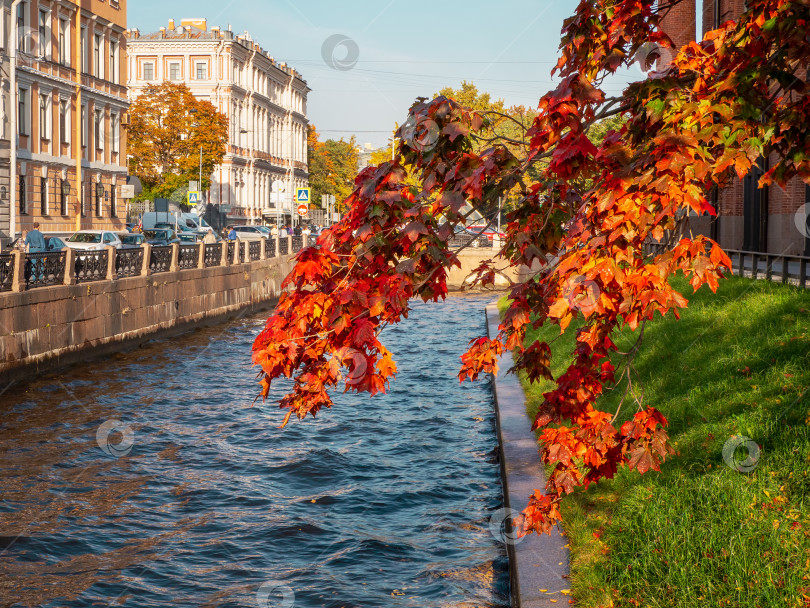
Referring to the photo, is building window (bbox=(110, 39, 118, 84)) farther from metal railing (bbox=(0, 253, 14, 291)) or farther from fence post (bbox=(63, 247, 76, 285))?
metal railing (bbox=(0, 253, 14, 291))

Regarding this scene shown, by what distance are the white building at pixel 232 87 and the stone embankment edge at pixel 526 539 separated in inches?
2507

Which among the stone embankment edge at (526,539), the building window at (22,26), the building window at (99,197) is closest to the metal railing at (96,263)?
the stone embankment edge at (526,539)

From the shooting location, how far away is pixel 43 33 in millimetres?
40688

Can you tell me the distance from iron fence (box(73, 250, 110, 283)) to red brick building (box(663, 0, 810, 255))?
13743 mm

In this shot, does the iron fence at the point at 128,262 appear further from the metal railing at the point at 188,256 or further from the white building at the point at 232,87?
the white building at the point at 232,87

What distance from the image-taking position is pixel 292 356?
13.6 feet

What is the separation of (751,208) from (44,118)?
30.7 m

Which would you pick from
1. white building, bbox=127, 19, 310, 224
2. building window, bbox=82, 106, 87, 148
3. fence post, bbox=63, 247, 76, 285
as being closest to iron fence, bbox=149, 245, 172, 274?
fence post, bbox=63, 247, 76, 285

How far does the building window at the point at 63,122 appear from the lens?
43.0 meters

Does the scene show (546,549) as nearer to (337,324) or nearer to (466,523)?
(466,523)

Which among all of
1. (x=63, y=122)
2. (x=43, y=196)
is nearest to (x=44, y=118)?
(x=63, y=122)

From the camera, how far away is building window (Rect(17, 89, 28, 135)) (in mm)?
38469

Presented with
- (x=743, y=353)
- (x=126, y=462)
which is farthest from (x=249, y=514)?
(x=743, y=353)

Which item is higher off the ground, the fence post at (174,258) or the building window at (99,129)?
the building window at (99,129)
